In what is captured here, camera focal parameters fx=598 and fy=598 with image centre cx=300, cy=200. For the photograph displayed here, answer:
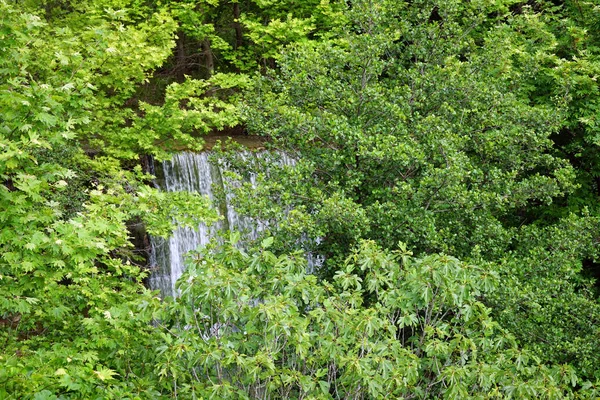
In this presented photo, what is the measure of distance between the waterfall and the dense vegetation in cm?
83

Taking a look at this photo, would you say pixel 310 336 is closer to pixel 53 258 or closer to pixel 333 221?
pixel 53 258

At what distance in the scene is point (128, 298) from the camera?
7.84 metres

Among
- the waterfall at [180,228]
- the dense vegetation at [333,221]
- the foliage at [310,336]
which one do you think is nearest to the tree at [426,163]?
the dense vegetation at [333,221]

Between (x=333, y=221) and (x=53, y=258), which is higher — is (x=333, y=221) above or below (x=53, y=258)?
below

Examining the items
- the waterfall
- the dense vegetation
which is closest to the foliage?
the dense vegetation

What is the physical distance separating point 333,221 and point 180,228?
16.7 ft

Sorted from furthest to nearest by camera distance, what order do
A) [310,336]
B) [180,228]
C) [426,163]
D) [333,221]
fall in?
[180,228] < [426,163] < [333,221] < [310,336]

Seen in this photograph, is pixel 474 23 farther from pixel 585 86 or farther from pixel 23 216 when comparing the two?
pixel 23 216

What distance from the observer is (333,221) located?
29.9 ft

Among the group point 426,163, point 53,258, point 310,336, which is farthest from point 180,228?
point 310,336

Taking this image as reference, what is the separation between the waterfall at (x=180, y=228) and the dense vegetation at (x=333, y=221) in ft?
2.71

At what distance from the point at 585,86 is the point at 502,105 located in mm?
2491

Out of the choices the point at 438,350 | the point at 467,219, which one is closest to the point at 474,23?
the point at 467,219

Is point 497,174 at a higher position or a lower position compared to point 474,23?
lower
